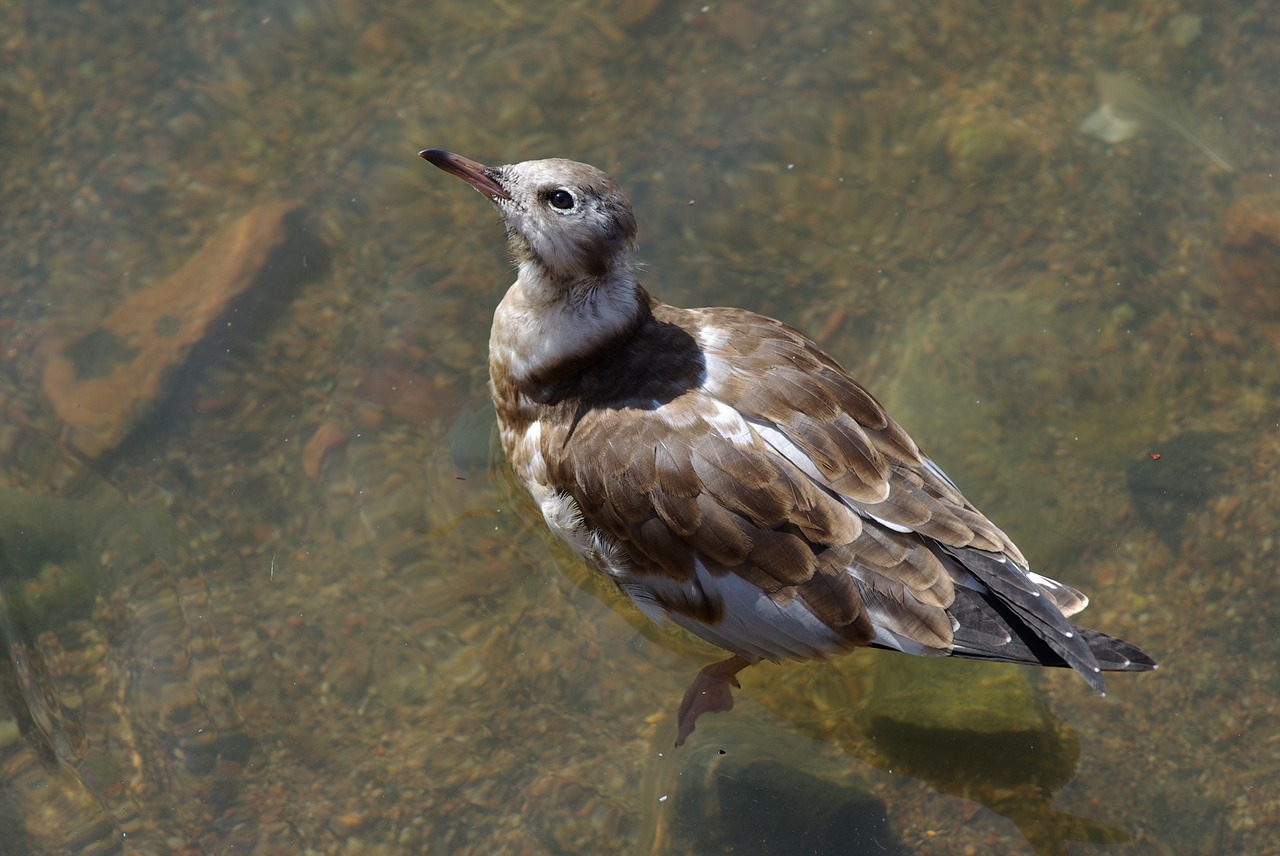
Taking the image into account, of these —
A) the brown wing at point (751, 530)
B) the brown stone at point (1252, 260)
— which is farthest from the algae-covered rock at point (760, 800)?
the brown stone at point (1252, 260)

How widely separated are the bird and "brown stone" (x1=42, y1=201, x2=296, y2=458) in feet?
5.55

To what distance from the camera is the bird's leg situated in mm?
4922

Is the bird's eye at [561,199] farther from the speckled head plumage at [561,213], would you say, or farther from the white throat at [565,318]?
the white throat at [565,318]

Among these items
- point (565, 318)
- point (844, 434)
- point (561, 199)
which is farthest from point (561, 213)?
point (844, 434)

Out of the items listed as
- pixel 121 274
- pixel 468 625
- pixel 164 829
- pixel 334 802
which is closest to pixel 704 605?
pixel 468 625

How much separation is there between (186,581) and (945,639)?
3.18 metres

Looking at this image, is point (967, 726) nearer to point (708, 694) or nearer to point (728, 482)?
point (708, 694)

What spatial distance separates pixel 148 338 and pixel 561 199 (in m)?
2.39

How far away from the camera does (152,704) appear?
4852mm

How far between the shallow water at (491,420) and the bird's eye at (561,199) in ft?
4.58

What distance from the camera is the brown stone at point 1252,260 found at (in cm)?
576

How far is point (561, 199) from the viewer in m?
4.53

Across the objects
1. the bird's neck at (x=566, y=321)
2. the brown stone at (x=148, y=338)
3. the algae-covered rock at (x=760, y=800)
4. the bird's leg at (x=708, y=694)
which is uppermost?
the bird's neck at (x=566, y=321)

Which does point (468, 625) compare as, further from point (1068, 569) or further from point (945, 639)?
point (1068, 569)
